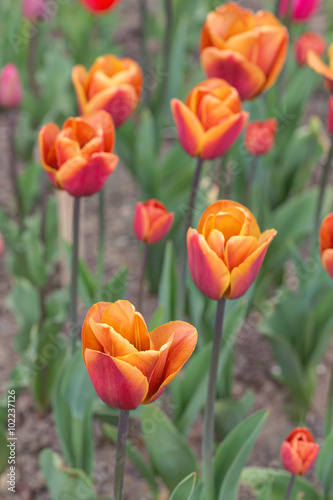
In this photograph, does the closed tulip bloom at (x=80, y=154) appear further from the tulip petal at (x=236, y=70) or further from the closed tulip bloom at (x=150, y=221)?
the tulip petal at (x=236, y=70)

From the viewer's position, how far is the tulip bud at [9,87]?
154 centimetres

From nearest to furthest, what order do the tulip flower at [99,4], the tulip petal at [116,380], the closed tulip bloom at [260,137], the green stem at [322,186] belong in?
the tulip petal at [116,380]
the green stem at [322,186]
the closed tulip bloom at [260,137]
the tulip flower at [99,4]

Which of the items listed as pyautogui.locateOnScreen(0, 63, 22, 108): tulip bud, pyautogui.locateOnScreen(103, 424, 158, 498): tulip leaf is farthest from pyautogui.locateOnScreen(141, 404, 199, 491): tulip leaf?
pyautogui.locateOnScreen(0, 63, 22, 108): tulip bud

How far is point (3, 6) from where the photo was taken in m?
2.41

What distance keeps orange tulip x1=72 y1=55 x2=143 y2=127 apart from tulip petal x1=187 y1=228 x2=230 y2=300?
1.32 ft

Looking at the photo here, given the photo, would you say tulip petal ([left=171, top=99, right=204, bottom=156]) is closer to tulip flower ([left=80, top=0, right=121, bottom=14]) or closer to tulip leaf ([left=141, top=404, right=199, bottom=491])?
tulip leaf ([left=141, top=404, right=199, bottom=491])

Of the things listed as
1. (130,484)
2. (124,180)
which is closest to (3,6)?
(124,180)

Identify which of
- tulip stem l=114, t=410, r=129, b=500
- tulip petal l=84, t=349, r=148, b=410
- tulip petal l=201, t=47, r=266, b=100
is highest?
tulip petal l=201, t=47, r=266, b=100

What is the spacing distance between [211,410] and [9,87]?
37.9 inches

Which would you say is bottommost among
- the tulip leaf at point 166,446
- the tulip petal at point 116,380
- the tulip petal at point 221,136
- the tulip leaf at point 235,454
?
the tulip leaf at point 166,446

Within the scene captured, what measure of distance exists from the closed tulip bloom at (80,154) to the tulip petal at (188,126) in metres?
0.10

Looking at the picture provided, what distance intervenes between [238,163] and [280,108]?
29 cm

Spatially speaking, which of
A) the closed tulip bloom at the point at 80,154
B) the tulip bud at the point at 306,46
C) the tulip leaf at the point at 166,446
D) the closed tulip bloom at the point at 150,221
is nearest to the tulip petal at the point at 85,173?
the closed tulip bloom at the point at 80,154

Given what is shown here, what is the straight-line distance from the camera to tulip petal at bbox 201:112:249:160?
96 centimetres
